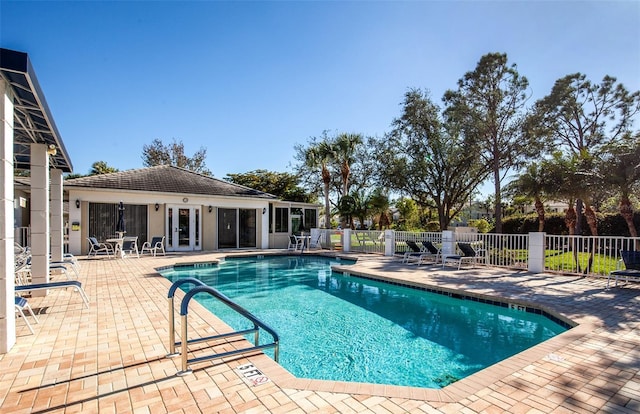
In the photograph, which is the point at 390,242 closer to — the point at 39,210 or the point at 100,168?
the point at 39,210

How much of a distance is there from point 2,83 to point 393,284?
356 inches

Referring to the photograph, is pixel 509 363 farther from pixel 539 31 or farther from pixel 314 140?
pixel 314 140

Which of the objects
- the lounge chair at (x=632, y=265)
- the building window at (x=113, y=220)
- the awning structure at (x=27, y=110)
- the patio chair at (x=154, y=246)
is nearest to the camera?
the awning structure at (x=27, y=110)

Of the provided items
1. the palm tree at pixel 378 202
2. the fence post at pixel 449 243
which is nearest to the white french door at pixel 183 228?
the palm tree at pixel 378 202

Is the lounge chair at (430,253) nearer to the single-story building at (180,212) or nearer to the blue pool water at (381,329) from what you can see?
the blue pool water at (381,329)

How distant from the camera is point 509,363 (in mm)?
3820

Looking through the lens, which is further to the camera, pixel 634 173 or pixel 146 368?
pixel 634 173

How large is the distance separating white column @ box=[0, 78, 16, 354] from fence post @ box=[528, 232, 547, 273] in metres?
12.3

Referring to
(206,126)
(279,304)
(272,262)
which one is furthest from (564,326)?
(206,126)

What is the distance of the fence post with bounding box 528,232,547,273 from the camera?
1042 centimetres

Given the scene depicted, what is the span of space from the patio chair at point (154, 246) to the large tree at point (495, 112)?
1796 cm

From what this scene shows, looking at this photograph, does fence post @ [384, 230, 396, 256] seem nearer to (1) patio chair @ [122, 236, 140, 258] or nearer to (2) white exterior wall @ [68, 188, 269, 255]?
(2) white exterior wall @ [68, 188, 269, 255]

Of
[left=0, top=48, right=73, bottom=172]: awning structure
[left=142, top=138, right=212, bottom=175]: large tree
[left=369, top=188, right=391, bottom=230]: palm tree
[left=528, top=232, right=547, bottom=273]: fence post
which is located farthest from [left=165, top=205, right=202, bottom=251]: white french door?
[left=142, top=138, right=212, bottom=175]: large tree

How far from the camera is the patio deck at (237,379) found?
285cm
